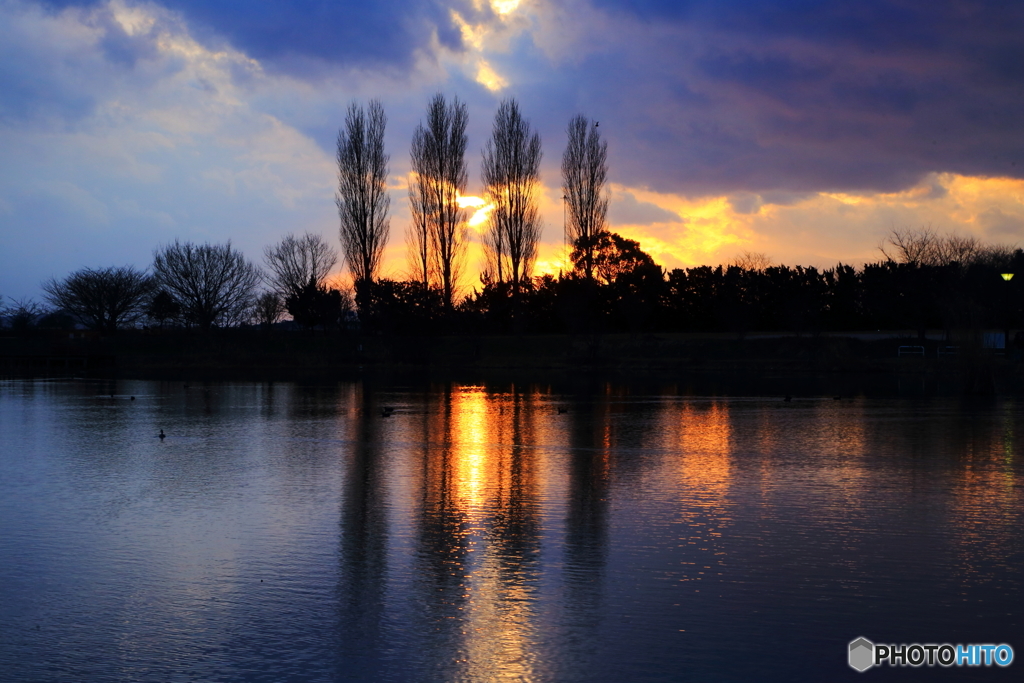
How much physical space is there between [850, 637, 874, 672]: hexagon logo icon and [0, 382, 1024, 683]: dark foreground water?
70 mm

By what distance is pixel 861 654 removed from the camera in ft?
18.1

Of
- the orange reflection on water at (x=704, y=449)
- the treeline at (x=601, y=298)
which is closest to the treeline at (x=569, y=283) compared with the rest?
the treeline at (x=601, y=298)

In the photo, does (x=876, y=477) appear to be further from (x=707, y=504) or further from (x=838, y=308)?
(x=838, y=308)

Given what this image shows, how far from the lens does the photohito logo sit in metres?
5.41

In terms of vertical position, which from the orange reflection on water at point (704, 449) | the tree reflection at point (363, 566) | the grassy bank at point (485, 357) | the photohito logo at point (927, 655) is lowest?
the photohito logo at point (927, 655)

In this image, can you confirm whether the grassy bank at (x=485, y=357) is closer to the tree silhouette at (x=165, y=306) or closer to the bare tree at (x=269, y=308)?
the tree silhouette at (x=165, y=306)

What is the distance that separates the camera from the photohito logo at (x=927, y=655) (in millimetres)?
5406

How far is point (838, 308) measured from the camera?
212 ft

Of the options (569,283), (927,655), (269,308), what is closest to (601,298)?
(569,283)

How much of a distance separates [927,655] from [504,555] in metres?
3.60

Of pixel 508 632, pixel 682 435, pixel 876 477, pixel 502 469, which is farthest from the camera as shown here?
pixel 682 435

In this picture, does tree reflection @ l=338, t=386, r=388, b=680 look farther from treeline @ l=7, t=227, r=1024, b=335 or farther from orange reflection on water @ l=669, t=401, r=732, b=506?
treeline @ l=7, t=227, r=1024, b=335

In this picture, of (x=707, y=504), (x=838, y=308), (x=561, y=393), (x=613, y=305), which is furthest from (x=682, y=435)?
(x=838, y=308)

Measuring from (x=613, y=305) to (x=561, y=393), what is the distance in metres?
34.0
